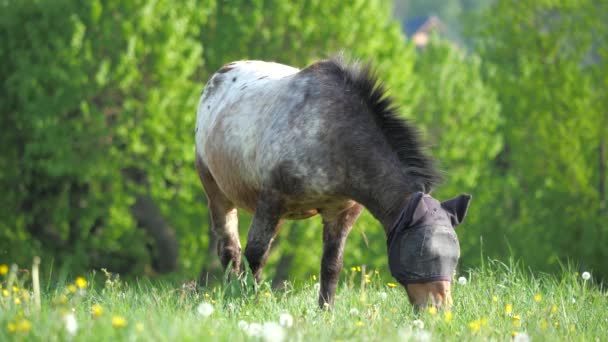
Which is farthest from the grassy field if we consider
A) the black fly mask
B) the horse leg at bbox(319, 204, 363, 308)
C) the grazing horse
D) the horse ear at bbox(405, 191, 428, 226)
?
the horse ear at bbox(405, 191, 428, 226)

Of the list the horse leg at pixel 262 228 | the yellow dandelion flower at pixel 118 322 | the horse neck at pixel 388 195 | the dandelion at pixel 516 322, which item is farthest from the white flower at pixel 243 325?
the horse leg at pixel 262 228

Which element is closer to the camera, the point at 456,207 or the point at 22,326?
the point at 22,326

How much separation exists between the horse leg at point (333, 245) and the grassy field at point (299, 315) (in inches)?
4.7

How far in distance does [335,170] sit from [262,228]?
0.79 meters

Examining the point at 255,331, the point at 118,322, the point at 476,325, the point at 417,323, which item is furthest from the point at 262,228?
the point at 118,322

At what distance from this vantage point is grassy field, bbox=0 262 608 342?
11.3 feet

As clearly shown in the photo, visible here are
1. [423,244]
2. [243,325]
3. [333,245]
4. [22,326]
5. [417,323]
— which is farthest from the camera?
[333,245]

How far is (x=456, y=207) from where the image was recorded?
17.4ft

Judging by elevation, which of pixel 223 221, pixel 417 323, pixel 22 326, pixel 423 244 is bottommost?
pixel 223 221

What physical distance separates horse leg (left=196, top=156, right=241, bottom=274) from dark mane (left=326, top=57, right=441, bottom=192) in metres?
2.09

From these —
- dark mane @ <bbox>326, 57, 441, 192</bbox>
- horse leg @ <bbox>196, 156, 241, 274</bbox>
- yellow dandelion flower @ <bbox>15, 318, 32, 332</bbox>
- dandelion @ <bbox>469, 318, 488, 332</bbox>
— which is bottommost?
horse leg @ <bbox>196, 156, 241, 274</bbox>

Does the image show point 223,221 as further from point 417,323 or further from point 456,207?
point 417,323

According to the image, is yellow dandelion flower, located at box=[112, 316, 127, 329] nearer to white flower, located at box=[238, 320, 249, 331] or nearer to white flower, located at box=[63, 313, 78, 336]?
white flower, located at box=[63, 313, 78, 336]

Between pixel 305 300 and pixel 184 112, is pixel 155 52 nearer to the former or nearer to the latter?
pixel 184 112
